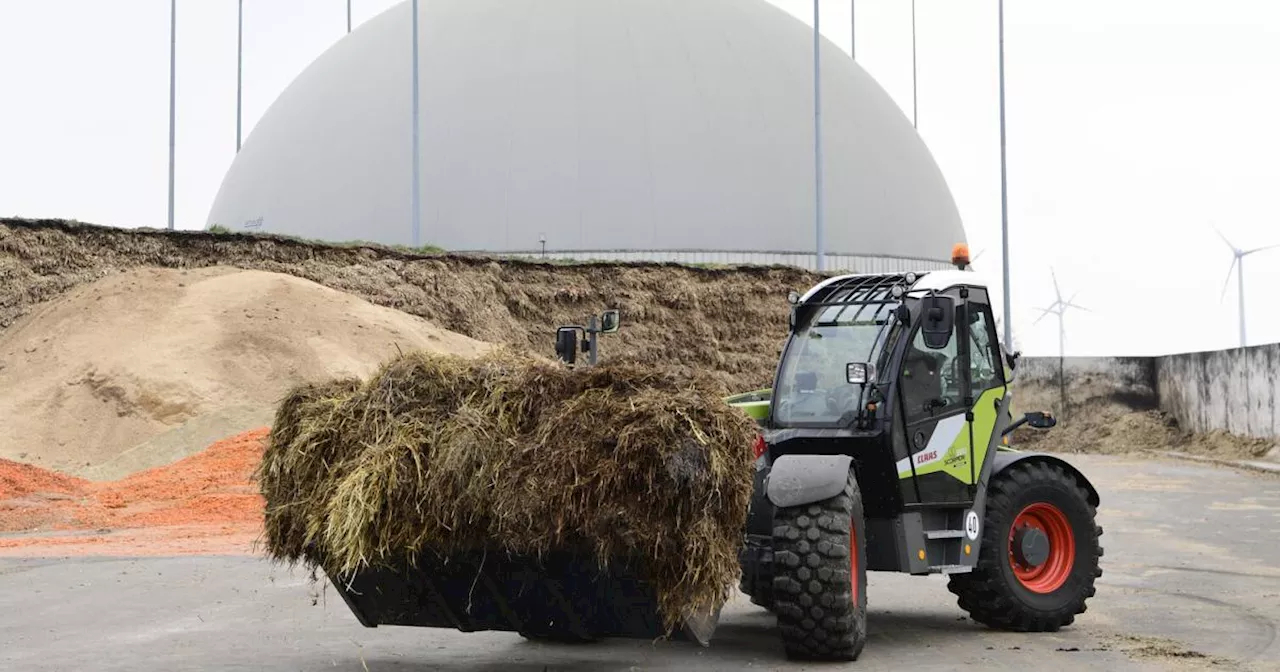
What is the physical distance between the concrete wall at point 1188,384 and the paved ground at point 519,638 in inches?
816

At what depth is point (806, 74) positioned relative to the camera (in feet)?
204

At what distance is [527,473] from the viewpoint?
860 cm

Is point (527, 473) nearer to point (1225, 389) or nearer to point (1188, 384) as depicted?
point (1225, 389)

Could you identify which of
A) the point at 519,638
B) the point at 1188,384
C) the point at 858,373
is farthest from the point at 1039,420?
the point at 1188,384

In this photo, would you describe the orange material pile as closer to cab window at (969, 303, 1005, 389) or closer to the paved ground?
the paved ground

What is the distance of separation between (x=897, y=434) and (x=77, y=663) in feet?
20.0

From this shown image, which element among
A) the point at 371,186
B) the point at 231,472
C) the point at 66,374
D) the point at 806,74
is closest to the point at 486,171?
the point at 371,186

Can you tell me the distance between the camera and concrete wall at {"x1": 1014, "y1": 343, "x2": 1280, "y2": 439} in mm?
36625

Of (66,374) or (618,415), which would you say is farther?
(66,374)

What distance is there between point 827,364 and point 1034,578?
8.43ft

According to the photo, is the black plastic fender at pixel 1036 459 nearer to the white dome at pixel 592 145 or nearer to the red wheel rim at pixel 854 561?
the red wheel rim at pixel 854 561

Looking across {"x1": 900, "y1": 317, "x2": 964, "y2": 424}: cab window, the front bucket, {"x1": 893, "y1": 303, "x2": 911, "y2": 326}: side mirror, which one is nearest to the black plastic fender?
{"x1": 900, "y1": 317, "x2": 964, "y2": 424}: cab window

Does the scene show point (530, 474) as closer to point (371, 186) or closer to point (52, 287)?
point (52, 287)

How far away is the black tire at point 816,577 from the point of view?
9.63m
